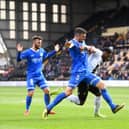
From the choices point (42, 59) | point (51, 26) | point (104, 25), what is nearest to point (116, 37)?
point (104, 25)

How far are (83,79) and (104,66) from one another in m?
35.5

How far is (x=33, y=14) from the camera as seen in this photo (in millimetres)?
59062

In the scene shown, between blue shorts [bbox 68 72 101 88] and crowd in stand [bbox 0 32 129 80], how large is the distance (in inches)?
1237

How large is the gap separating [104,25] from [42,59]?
42.5m

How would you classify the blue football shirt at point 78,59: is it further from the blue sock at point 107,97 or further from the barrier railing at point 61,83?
the barrier railing at point 61,83

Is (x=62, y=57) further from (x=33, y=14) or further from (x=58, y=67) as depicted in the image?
(x=33, y=14)

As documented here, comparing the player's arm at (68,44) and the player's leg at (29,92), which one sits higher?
the player's arm at (68,44)

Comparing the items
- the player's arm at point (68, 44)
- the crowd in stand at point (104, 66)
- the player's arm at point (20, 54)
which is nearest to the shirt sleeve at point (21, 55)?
the player's arm at point (20, 54)

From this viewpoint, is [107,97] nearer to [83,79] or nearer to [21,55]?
[83,79]

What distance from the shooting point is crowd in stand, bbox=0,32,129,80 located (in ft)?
154

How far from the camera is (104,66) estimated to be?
4931 centimetres

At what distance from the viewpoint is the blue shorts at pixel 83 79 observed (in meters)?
13.8

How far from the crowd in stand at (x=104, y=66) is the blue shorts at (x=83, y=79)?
3142 centimetres

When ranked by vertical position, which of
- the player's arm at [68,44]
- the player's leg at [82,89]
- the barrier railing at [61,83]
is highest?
the player's arm at [68,44]
